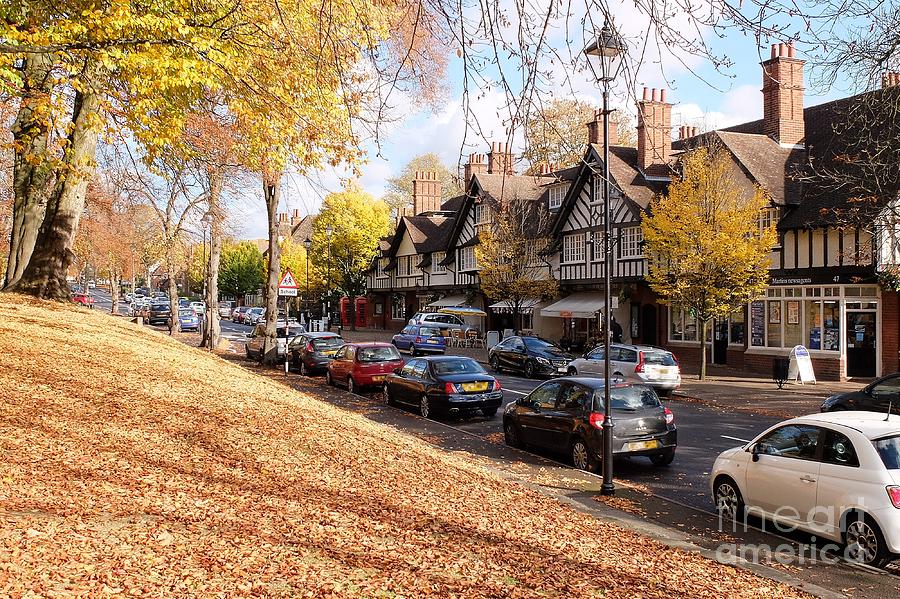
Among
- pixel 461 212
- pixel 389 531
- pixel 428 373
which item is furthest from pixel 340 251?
pixel 389 531

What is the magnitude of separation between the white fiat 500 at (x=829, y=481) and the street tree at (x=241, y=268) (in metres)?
83.1

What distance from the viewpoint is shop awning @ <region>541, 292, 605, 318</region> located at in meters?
32.6

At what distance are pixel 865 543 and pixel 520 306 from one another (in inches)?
1214

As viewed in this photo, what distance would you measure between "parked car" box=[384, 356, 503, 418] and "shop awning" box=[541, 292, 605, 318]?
16.7 meters

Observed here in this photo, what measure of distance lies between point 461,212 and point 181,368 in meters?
31.7

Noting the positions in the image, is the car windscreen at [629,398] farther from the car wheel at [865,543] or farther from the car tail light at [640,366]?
the car tail light at [640,366]

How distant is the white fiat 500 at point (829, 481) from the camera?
22.6ft

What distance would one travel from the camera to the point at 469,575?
17.3ft

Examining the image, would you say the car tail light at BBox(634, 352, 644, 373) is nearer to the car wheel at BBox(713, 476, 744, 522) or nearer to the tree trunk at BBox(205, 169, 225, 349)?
the car wheel at BBox(713, 476, 744, 522)

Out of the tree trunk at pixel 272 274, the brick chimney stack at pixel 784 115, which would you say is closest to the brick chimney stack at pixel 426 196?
the brick chimney stack at pixel 784 115

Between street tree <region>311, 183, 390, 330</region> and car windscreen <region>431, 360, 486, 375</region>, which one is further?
street tree <region>311, 183, 390, 330</region>

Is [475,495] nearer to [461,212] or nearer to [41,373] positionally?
[41,373]

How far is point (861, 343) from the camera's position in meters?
24.2

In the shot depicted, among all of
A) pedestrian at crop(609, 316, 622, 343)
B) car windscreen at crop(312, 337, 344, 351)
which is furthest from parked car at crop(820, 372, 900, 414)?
pedestrian at crop(609, 316, 622, 343)
